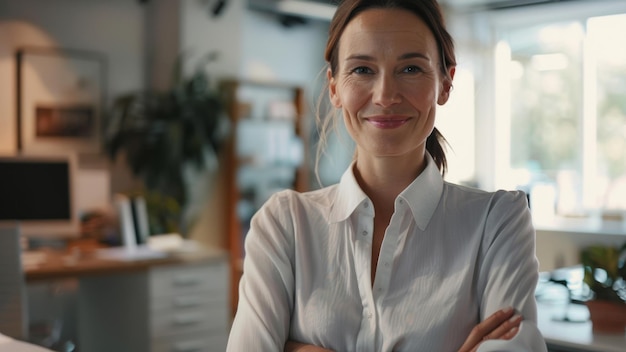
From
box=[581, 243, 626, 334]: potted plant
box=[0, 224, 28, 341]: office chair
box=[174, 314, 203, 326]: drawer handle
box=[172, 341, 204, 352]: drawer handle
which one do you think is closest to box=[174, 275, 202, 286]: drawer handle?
box=[174, 314, 203, 326]: drawer handle

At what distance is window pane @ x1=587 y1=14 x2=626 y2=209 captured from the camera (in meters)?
7.76

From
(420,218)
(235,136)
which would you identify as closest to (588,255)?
(420,218)

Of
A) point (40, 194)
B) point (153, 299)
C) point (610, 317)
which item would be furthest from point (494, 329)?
point (40, 194)

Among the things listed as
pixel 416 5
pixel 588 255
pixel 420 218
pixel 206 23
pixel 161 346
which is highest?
pixel 206 23

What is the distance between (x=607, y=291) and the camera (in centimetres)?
253

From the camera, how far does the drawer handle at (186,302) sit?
3961mm

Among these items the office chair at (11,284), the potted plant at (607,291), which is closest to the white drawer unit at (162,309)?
the office chair at (11,284)

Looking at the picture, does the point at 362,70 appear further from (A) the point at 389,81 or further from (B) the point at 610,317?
(B) the point at 610,317

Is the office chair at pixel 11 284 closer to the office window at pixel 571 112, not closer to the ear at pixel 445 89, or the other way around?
the ear at pixel 445 89

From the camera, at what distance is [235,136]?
21.8 feet

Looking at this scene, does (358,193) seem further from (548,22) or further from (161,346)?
(548,22)

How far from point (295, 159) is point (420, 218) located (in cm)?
588

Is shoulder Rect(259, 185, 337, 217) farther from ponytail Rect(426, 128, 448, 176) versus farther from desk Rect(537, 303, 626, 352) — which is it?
desk Rect(537, 303, 626, 352)

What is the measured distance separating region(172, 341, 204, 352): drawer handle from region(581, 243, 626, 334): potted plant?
2.19 m
